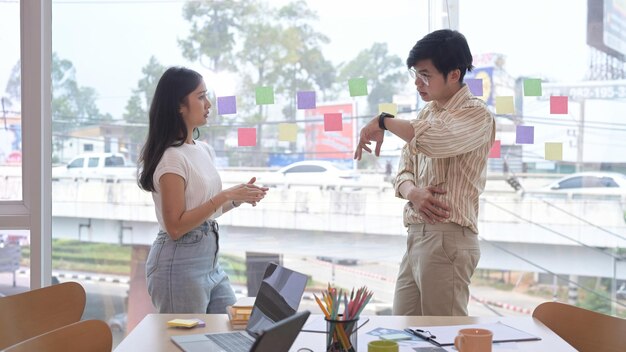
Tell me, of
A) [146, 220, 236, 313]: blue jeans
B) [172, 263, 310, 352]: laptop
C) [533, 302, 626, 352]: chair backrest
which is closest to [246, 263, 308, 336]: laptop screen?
[172, 263, 310, 352]: laptop

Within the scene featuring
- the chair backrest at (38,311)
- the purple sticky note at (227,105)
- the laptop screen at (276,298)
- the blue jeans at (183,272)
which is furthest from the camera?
the purple sticky note at (227,105)

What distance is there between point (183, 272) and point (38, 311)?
0.57 meters

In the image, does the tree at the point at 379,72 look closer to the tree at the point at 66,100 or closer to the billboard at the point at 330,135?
the billboard at the point at 330,135

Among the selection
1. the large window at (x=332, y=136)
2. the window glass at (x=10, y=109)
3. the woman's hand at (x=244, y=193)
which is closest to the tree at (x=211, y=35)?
the large window at (x=332, y=136)

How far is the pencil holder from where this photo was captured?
2.04 meters

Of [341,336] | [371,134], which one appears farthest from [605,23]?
[341,336]

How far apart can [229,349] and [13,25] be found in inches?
105

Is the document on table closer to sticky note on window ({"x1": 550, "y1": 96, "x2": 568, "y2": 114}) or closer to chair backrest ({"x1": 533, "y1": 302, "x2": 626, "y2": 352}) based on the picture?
chair backrest ({"x1": 533, "y1": 302, "x2": 626, "y2": 352})

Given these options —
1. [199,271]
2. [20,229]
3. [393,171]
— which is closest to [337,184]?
[393,171]

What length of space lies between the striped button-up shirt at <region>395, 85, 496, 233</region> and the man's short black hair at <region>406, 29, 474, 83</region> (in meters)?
0.11

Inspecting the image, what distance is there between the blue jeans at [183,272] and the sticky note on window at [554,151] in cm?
180

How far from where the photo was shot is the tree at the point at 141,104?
13.3 feet

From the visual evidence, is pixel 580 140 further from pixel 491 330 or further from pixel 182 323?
pixel 182 323

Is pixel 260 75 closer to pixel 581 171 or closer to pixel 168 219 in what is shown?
pixel 168 219
